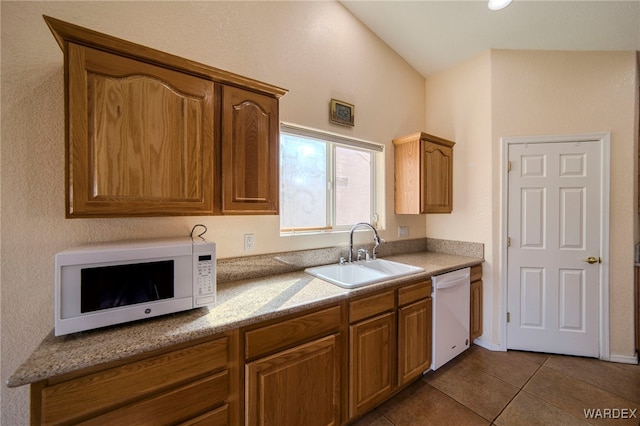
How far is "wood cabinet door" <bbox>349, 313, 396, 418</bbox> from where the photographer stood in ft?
4.92

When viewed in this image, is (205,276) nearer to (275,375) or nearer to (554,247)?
(275,375)

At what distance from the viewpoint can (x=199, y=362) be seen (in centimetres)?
102

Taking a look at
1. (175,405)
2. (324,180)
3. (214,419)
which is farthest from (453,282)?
(175,405)

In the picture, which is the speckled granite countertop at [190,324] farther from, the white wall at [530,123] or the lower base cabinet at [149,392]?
the white wall at [530,123]

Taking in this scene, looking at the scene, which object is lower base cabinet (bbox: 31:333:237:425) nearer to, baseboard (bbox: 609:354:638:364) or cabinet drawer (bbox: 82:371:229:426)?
cabinet drawer (bbox: 82:371:229:426)

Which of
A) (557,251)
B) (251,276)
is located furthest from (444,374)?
(251,276)

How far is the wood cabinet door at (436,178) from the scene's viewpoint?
241 cm

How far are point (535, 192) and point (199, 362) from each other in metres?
3.00

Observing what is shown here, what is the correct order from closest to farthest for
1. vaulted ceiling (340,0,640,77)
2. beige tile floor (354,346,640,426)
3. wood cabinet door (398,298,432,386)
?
beige tile floor (354,346,640,426) → wood cabinet door (398,298,432,386) → vaulted ceiling (340,0,640,77)

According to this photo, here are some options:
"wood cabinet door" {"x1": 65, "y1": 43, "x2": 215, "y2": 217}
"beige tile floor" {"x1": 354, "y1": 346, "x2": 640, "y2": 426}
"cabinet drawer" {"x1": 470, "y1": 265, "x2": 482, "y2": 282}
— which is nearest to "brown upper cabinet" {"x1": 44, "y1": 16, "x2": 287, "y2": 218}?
"wood cabinet door" {"x1": 65, "y1": 43, "x2": 215, "y2": 217}

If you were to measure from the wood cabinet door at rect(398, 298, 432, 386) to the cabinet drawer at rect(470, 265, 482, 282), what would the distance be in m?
0.75

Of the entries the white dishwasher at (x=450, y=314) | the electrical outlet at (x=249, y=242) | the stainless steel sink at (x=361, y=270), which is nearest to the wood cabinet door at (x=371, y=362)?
the stainless steel sink at (x=361, y=270)

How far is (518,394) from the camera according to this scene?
1.84 m

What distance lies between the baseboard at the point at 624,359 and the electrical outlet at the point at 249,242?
327 centimetres
